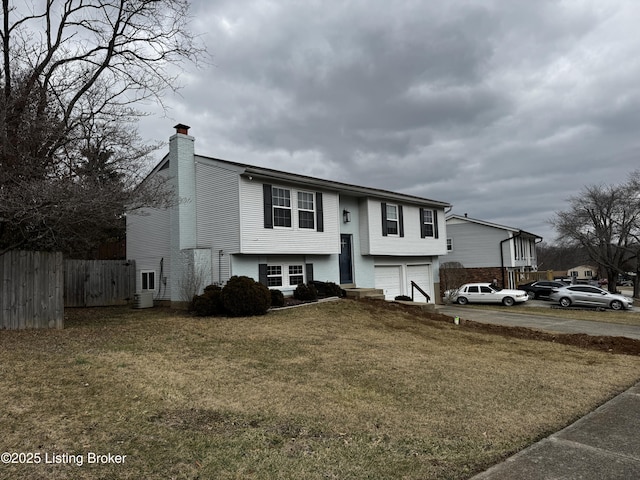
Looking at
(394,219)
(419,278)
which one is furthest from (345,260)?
(419,278)

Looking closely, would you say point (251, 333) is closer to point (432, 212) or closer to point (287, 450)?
point (287, 450)

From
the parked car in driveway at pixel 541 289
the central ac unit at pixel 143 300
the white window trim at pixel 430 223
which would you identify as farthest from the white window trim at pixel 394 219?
the parked car in driveway at pixel 541 289

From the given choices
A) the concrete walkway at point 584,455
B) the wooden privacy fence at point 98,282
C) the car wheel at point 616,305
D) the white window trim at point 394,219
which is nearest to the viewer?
the concrete walkway at point 584,455

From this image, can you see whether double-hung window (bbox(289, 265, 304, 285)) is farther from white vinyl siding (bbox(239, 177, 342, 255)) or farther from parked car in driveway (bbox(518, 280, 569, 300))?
parked car in driveway (bbox(518, 280, 569, 300))

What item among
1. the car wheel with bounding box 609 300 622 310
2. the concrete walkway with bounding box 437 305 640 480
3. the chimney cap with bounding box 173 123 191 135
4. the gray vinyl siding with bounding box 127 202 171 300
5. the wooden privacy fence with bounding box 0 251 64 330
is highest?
the chimney cap with bounding box 173 123 191 135

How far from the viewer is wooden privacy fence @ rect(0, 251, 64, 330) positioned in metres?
9.55

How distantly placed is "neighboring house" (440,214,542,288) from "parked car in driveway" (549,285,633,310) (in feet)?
24.7

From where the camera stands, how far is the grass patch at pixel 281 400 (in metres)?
3.85

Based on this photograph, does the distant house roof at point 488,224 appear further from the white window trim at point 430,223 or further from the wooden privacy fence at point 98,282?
the wooden privacy fence at point 98,282

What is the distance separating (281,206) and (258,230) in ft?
5.14

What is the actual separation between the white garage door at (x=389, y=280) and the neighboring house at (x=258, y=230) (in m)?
0.09

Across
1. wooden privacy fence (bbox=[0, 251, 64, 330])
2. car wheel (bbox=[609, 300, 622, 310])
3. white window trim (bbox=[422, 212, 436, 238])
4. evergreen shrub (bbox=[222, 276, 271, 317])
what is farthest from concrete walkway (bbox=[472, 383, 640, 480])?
car wheel (bbox=[609, 300, 622, 310])

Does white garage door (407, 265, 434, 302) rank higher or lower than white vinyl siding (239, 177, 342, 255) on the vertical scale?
lower

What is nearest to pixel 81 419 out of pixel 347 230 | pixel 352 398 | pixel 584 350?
pixel 352 398
